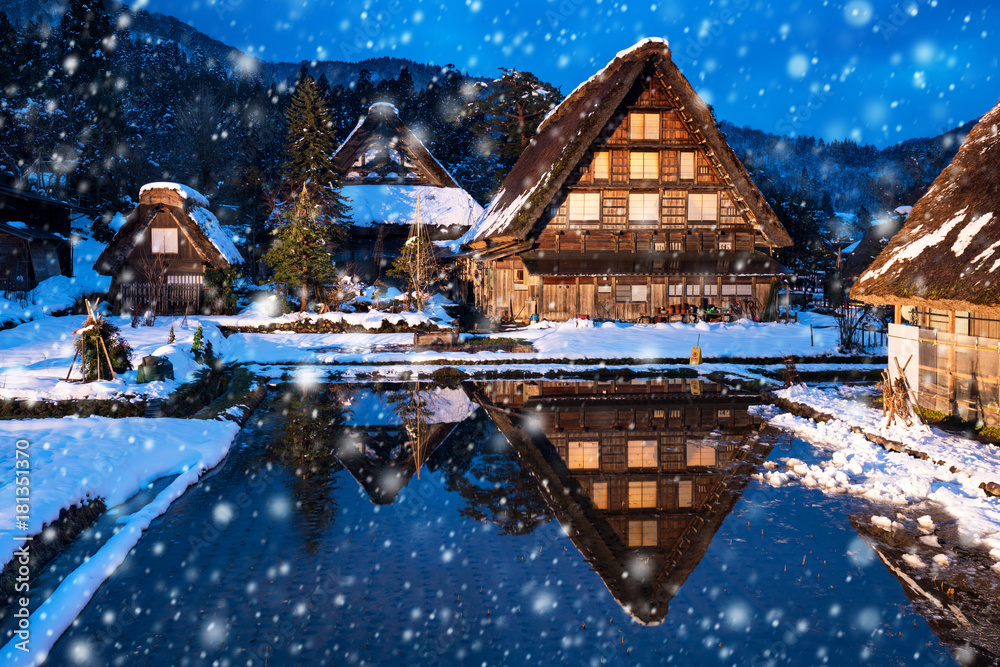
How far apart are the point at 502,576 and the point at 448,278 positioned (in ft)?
142

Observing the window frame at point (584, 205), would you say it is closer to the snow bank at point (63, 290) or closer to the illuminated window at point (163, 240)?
the illuminated window at point (163, 240)

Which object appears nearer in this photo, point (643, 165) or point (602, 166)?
point (602, 166)

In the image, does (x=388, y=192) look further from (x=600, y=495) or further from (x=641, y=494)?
(x=641, y=494)

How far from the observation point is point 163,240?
34125 mm

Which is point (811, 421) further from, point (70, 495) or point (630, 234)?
point (630, 234)

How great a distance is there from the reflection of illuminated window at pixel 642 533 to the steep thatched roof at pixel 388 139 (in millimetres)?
41312

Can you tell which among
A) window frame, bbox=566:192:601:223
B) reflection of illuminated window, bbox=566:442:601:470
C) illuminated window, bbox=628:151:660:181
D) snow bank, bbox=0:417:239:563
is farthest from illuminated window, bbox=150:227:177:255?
reflection of illuminated window, bbox=566:442:601:470

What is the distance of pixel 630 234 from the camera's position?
3061cm

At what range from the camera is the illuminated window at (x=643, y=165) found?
3050cm

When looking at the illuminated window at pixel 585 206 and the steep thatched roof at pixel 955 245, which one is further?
the illuminated window at pixel 585 206

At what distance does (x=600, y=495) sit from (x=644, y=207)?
23926mm

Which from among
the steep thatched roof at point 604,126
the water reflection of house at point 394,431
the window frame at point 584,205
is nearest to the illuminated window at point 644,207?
the window frame at point 584,205

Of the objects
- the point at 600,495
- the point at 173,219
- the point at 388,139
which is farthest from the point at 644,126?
the point at 600,495

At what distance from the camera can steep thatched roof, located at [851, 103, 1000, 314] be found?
11008mm
